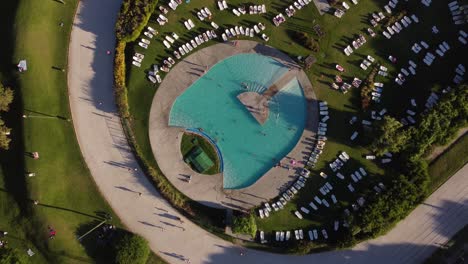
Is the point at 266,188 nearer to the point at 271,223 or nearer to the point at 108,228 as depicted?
the point at 271,223

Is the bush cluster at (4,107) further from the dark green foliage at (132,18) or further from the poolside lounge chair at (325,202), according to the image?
the poolside lounge chair at (325,202)

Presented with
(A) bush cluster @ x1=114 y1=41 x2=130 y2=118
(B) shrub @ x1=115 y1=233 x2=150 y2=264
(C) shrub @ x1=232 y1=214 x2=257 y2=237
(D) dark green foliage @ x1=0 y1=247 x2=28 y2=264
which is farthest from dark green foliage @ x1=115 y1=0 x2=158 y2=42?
(D) dark green foliage @ x1=0 y1=247 x2=28 y2=264

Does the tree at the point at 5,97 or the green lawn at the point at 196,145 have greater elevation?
the green lawn at the point at 196,145

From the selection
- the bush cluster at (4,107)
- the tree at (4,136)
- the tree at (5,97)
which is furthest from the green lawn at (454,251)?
the tree at (5,97)

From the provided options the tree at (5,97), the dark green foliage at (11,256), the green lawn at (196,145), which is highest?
the green lawn at (196,145)

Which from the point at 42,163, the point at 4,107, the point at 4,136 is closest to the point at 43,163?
the point at 42,163

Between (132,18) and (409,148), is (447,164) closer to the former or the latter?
(409,148)
